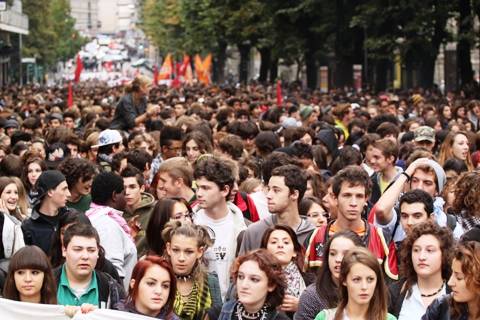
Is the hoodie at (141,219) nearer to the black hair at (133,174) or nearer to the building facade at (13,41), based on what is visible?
the black hair at (133,174)

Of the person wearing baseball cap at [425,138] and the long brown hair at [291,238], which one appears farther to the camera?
the person wearing baseball cap at [425,138]

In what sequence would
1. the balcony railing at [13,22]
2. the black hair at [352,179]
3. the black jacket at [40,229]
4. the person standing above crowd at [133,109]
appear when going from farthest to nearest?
1. the balcony railing at [13,22]
2. the person standing above crowd at [133,109]
3. the black jacket at [40,229]
4. the black hair at [352,179]

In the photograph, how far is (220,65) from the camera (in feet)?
319

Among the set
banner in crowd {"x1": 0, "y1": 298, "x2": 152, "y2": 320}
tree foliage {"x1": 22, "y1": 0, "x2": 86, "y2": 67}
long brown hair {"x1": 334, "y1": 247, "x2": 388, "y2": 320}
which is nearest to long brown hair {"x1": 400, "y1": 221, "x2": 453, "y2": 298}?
long brown hair {"x1": 334, "y1": 247, "x2": 388, "y2": 320}

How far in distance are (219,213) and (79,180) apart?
1668 mm

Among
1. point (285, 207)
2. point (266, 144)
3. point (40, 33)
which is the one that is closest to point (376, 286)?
point (285, 207)

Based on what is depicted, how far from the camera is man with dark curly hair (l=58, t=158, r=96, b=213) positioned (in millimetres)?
12000

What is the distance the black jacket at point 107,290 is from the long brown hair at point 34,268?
359 mm

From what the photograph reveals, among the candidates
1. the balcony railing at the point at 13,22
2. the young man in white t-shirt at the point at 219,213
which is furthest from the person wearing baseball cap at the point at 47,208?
the balcony railing at the point at 13,22

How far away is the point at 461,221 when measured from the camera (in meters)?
10.7

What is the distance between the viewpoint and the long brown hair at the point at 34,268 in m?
8.59

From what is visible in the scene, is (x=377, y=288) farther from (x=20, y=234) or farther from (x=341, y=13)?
(x=341, y=13)

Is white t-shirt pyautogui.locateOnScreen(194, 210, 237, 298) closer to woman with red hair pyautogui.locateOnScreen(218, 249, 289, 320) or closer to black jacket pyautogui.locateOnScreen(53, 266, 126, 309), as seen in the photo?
black jacket pyautogui.locateOnScreen(53, 266, 126, 309)

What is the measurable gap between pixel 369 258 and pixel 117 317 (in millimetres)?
1397
